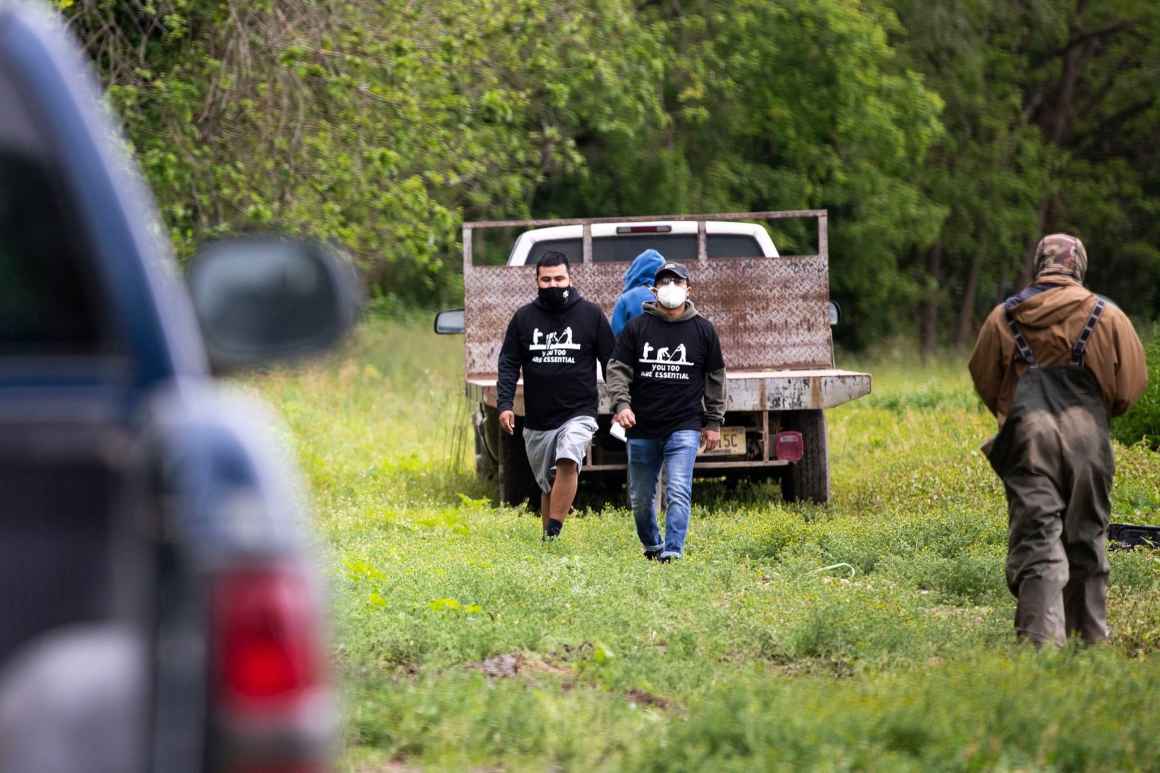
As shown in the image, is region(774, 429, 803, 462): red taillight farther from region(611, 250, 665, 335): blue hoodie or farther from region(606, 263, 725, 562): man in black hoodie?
region(606, 263, 725, 562): man in black hoodie

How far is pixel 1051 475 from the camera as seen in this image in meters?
7.39

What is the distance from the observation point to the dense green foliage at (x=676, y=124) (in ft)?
60.6

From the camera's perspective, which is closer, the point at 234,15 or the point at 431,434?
the point at 234,15

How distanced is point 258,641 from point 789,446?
1086cm

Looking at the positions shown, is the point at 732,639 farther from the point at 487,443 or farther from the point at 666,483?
the point at 487,443

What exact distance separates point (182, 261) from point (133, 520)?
17.0 m

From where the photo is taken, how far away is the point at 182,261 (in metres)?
18.9

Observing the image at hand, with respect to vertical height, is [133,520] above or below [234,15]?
below

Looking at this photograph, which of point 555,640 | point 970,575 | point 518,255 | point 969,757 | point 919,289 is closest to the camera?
point 969,757

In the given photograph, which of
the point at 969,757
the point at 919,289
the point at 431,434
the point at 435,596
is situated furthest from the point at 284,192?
the point at 919,289

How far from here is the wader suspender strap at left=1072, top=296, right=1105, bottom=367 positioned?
738 cm

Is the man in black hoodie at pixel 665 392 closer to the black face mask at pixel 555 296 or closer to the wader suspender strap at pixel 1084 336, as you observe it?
the black face mask at pixel 555 296

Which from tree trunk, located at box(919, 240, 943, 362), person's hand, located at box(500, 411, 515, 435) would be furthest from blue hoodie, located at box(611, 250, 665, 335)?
tree trunk, located at box(919, 240, 943, 362)

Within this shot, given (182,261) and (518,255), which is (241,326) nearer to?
(518,255)
